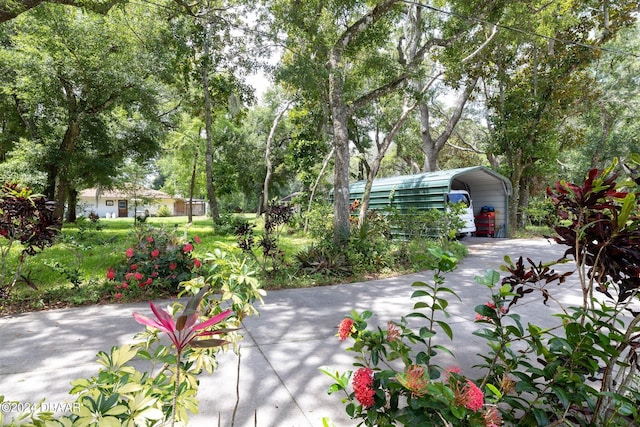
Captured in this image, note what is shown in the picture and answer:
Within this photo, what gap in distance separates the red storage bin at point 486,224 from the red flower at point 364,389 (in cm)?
1263

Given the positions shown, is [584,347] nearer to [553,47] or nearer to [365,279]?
[365,279]

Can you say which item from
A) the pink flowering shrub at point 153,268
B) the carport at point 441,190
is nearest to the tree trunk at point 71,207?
the carport at point 441,190

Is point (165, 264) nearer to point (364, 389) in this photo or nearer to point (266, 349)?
point (266, 349)

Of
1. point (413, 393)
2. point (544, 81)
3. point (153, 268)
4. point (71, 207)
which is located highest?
point (544, 81)

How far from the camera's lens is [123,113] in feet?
41.5

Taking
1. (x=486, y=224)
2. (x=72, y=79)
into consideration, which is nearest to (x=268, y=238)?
(x=72, y=79)

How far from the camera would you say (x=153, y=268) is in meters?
4.57

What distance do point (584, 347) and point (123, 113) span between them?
15028 mm

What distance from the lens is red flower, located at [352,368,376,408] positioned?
1.26 meters

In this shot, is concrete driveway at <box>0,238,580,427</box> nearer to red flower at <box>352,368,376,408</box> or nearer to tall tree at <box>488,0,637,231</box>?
red flower at <box>352,368,376,408</box>

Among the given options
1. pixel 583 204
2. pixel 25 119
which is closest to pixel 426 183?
pixel 583 204

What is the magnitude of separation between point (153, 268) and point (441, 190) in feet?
27.3

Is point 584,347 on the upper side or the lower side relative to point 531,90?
lower

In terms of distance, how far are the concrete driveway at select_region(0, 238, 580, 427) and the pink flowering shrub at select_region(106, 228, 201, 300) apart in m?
0.38
